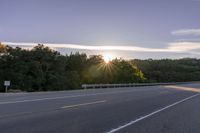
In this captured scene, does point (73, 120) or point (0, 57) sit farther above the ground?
point (0, 57)

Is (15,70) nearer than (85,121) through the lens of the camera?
No

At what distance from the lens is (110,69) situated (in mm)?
89750

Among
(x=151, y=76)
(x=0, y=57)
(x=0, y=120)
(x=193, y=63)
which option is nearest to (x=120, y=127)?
(x=0, y=120)

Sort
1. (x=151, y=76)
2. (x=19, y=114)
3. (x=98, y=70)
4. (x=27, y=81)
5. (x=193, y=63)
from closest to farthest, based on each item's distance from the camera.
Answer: (x=19, y=114) < (x=27, y=81) < (x=98, y=70) < (x=151, y=76) < (x=193, y=63)

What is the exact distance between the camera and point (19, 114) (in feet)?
45.8

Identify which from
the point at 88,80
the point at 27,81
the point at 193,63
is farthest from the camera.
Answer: the point at 193,63

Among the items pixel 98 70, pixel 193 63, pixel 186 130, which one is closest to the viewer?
pixel 186 130

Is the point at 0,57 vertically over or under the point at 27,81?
over

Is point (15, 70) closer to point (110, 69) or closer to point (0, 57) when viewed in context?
point (0, 57)

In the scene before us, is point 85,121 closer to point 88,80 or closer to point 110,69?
point 88,80

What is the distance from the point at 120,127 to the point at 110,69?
78501 mm

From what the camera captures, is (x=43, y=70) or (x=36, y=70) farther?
(x=43, y=70)

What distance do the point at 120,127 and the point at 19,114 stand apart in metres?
4.55

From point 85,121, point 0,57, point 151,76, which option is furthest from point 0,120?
point 151,76
